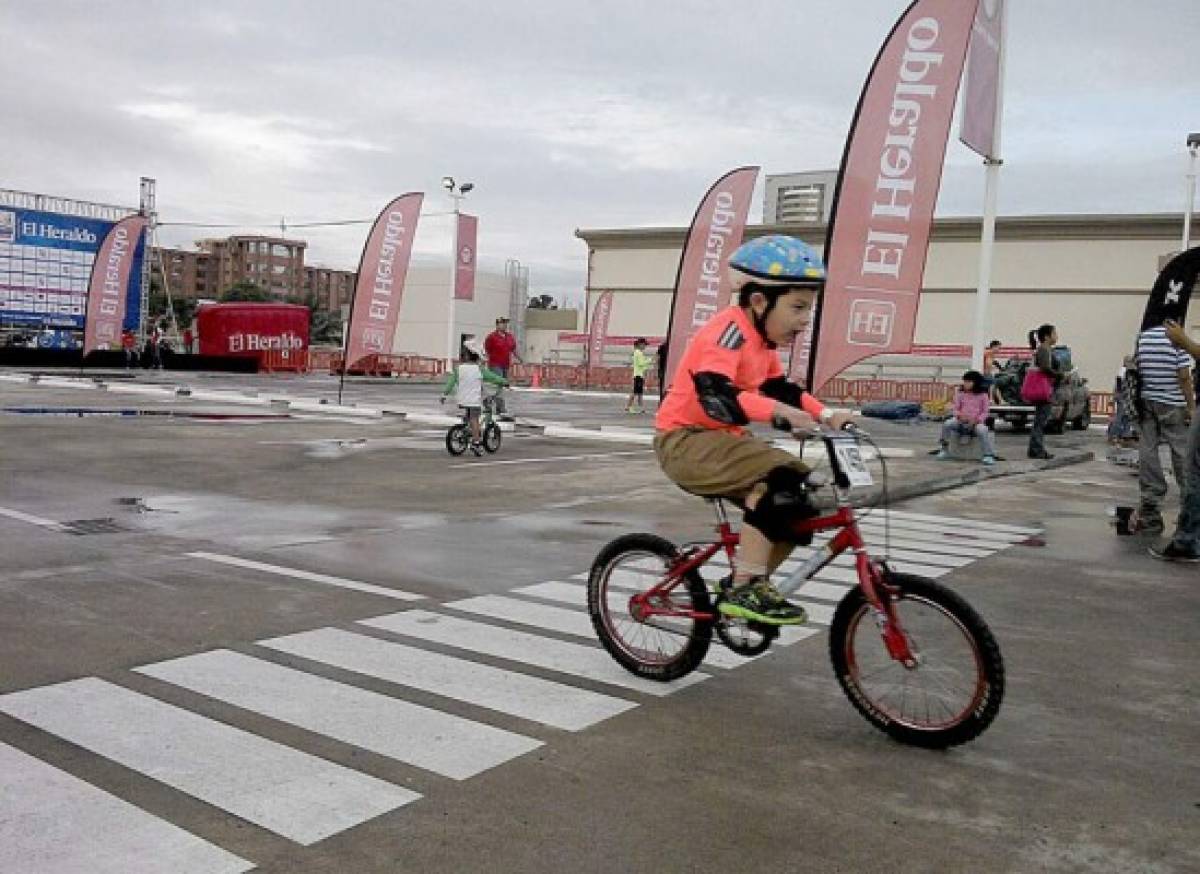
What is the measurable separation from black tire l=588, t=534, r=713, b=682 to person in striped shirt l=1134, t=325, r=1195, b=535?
6153 millimetres

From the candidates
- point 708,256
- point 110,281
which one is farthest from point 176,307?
point 708,256

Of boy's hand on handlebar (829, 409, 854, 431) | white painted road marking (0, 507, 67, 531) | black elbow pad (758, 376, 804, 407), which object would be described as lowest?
white painted road marking (0, 507, 67, 531)

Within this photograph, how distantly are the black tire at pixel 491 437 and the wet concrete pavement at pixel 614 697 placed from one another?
4.94 m

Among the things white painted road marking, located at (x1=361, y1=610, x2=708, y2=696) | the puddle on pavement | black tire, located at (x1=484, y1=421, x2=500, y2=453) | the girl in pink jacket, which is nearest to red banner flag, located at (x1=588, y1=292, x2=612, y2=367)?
black tire, located at (x1=484, y1=421, x2=500, y2=453)

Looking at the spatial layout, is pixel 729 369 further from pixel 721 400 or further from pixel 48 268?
pixel 48 268

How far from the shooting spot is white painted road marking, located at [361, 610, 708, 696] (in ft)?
15.7

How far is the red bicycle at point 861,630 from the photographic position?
391cm

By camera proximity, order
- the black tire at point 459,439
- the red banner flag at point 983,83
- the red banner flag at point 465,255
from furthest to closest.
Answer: the red banner flag at point 465,255
the black tire at point 459,439
the red banner flag at point 983,83

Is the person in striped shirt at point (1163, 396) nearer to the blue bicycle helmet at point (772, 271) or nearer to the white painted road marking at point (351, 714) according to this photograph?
the blue bicycle helmet at point (772, 271)

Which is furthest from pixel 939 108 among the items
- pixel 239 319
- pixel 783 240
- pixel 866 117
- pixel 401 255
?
pixel 239 319

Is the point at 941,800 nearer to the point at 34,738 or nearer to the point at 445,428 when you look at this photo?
the point at 34,738

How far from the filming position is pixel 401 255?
24.0 meters

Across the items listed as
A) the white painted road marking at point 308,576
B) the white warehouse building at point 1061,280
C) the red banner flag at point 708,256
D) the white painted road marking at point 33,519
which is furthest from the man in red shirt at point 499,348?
the white warehouse building at point 1061,280

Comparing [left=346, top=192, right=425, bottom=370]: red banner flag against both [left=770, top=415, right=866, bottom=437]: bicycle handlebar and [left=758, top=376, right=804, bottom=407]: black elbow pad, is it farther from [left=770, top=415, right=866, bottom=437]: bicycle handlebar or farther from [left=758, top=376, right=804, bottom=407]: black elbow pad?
[left=770, top=415, right=866, bottom=437]: bicycle handlebar
